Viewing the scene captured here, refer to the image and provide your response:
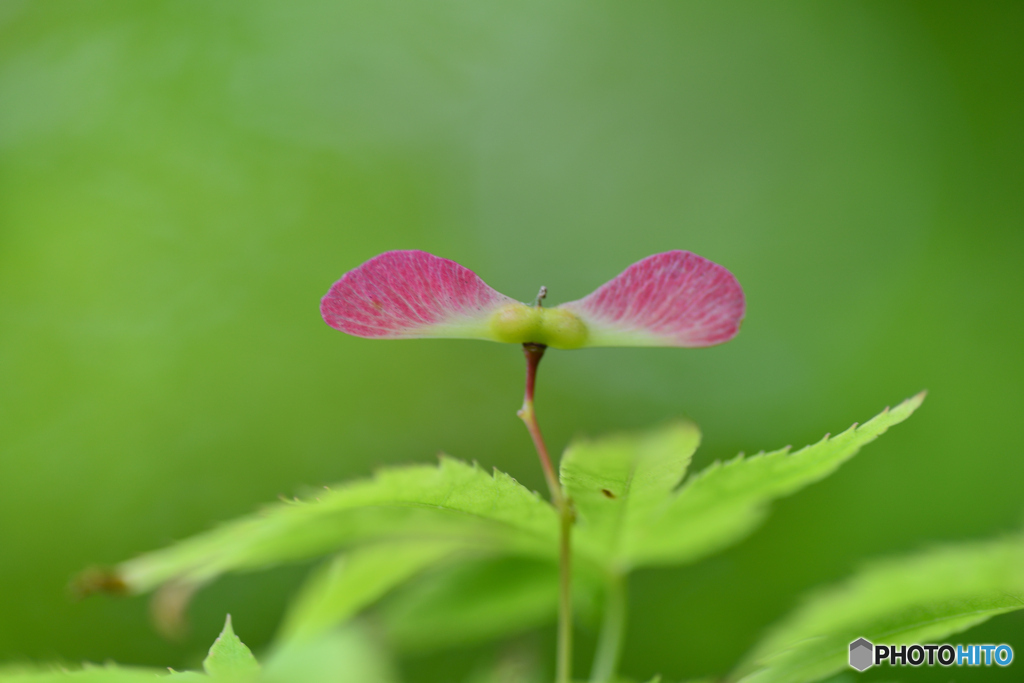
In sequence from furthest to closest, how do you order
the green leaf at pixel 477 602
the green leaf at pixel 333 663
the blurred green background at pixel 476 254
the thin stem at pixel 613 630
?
the blurred green background at pixel 476 254
the green leaf at pixel 477 602
the thin stem at pixel 613 630
the green leaf at pixel 333 663

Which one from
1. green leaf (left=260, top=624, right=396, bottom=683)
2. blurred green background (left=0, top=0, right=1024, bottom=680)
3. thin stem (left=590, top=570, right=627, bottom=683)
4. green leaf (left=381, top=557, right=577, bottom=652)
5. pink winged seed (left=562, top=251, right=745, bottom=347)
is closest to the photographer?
green leaf (left=260, top=624, right=396, bottom=683)

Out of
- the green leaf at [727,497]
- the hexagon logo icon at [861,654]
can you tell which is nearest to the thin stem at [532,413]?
the green leaf at [727,497]

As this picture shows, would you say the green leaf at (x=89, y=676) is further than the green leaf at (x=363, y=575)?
No

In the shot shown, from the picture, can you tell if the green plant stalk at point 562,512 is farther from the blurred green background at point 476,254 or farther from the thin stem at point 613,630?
the blurred green background at point 476,254

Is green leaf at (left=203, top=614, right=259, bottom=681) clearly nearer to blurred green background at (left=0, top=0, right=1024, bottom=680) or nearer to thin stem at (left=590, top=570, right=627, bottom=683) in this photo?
thin stem at (left=590, top=570, right=627, bottom=683)

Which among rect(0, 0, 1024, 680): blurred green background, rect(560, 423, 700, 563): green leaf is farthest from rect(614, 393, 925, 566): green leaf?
rect(0, 0, 1024, 680): blurred green background

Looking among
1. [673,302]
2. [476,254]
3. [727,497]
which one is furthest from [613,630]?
[476,254]

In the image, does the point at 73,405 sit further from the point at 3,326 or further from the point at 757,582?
the point at 757,582
